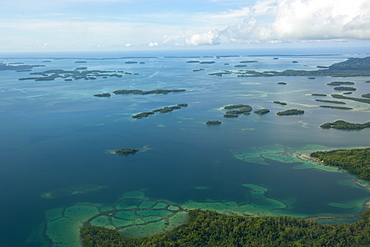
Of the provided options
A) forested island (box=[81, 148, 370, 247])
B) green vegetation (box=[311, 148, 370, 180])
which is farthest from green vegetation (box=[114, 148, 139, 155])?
green vegetation (box=[311, 148, 370, 180])

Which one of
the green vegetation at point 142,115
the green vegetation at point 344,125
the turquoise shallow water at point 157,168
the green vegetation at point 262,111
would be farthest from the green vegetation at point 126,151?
the green vegetation at point 344,125

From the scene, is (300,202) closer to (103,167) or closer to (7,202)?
(103,167)

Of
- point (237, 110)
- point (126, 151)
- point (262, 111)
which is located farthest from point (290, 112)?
point (126, 151)

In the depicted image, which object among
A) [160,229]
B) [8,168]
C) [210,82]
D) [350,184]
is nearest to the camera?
[160,229]

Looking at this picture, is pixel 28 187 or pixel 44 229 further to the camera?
pixel 28 187

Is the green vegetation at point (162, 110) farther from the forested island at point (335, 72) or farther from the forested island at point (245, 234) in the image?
the forested island at point (335, 72)

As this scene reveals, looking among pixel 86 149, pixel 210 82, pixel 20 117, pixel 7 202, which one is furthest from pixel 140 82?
pixel 7 202

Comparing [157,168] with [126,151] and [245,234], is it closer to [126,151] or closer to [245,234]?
[126,151]
